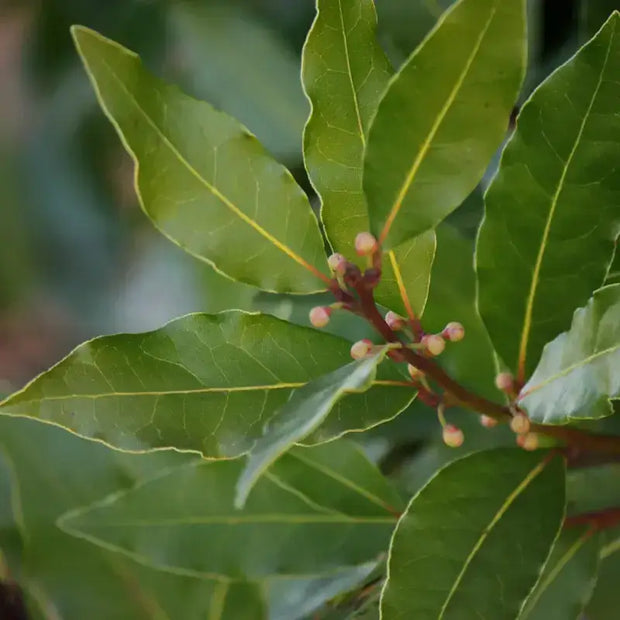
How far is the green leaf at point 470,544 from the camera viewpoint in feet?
1.34

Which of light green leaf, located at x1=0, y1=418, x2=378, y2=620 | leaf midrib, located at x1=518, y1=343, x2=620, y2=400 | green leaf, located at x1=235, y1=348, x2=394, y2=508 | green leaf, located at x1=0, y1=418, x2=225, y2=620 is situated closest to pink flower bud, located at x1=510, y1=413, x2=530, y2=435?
leaf midrib, located at x1=518, y1=343, x2=620, y2=400

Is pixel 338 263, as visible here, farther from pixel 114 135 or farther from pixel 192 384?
pixel 114 135

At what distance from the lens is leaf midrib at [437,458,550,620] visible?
41 centimetres

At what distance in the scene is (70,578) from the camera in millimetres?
648

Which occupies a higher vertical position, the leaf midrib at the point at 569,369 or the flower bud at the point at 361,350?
the flower bud at the point at 361,350

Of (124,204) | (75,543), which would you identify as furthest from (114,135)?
(75,543)

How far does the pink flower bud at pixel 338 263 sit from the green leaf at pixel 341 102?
3 centimetres

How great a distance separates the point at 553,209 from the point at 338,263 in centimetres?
14

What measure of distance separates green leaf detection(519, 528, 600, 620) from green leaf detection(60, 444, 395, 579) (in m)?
0.11

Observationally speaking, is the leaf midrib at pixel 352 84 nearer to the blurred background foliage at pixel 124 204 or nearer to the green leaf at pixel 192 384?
the green leaf at pixel 192 384

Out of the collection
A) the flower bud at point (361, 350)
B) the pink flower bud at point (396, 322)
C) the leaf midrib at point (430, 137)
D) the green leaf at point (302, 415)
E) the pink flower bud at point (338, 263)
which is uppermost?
the leaf midrib at point (430, 137)

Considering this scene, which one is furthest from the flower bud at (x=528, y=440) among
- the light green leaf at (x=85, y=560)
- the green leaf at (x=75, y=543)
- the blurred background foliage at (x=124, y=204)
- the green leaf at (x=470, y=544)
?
the green leaf at (x=75, y=543)

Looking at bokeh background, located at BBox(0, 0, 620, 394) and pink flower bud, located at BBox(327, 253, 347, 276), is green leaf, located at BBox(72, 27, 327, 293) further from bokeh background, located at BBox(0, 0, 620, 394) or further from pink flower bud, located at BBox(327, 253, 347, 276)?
bokeh background, located at BBox(0, 0, 620, 394)

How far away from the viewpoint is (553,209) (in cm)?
41
